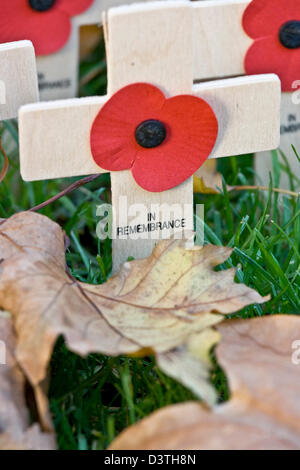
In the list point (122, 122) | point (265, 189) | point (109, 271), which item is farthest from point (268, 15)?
point (109, 271)

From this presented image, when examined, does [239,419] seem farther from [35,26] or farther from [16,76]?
[35,26]

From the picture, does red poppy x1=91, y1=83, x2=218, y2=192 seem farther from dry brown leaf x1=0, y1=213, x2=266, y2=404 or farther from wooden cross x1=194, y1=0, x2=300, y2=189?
wooden cross x1=194, y1=0, x2=300, y2=189

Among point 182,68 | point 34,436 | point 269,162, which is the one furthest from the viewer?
point 269,162

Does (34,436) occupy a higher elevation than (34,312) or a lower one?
lower

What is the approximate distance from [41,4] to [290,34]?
520 millimetres

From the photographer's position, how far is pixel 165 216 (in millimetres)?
1167

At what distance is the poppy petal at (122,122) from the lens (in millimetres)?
1052

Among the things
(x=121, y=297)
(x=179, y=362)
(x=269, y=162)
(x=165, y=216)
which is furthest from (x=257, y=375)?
(x=269, y=162)

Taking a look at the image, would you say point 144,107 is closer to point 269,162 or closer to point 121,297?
point 121,297

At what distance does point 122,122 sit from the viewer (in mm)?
1071

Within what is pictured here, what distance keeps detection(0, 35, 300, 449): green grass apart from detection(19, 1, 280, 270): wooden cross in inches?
5.0

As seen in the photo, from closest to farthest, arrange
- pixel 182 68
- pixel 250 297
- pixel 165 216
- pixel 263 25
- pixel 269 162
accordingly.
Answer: pixel 250 297, pixel 182 68, pixel 165 216, pixel 263 25, pixel 269 162

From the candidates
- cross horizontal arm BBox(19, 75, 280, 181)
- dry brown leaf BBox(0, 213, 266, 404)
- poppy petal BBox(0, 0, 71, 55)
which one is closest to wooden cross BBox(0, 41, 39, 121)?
cross horizontal arm BBox(19, 75, 280, 181)
